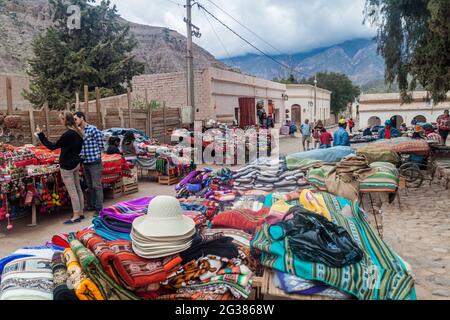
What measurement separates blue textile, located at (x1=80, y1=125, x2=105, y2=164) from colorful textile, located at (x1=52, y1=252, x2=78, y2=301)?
363cm

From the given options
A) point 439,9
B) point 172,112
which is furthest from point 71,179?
point 172,112

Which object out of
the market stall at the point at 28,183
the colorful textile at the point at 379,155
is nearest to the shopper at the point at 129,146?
the market stall at the point at 28,183

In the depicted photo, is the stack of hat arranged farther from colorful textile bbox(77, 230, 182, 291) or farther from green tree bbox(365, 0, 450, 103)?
green tree bbox(365, 0, 450, 103)

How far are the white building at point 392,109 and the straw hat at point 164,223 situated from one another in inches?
1272

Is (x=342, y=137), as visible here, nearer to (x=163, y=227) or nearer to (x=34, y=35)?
(x=163, y=227)

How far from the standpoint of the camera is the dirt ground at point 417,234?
3.96 metres

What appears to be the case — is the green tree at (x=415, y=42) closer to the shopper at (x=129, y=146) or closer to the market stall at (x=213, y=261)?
the market stall at (x=213, y=261)

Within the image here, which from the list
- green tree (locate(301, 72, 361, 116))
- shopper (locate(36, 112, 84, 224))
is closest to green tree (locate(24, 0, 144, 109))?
shopper (locate(36, 112, 84, 224))

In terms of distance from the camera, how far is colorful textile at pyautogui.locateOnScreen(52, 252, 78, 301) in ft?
7.15

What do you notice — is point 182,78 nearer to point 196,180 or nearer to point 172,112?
point 172,112

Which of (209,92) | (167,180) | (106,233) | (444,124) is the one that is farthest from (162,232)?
(209,92)

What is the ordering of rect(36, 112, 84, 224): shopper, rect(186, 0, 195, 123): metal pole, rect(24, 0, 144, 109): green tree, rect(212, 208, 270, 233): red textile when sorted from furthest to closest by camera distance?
rect(24, 0, 144, 109): green tree, rect(186, 0, 195, 123): metal pole, rect(36, 112, 84, 224): shopper, rect(212, 208, 270, 233): red textile
